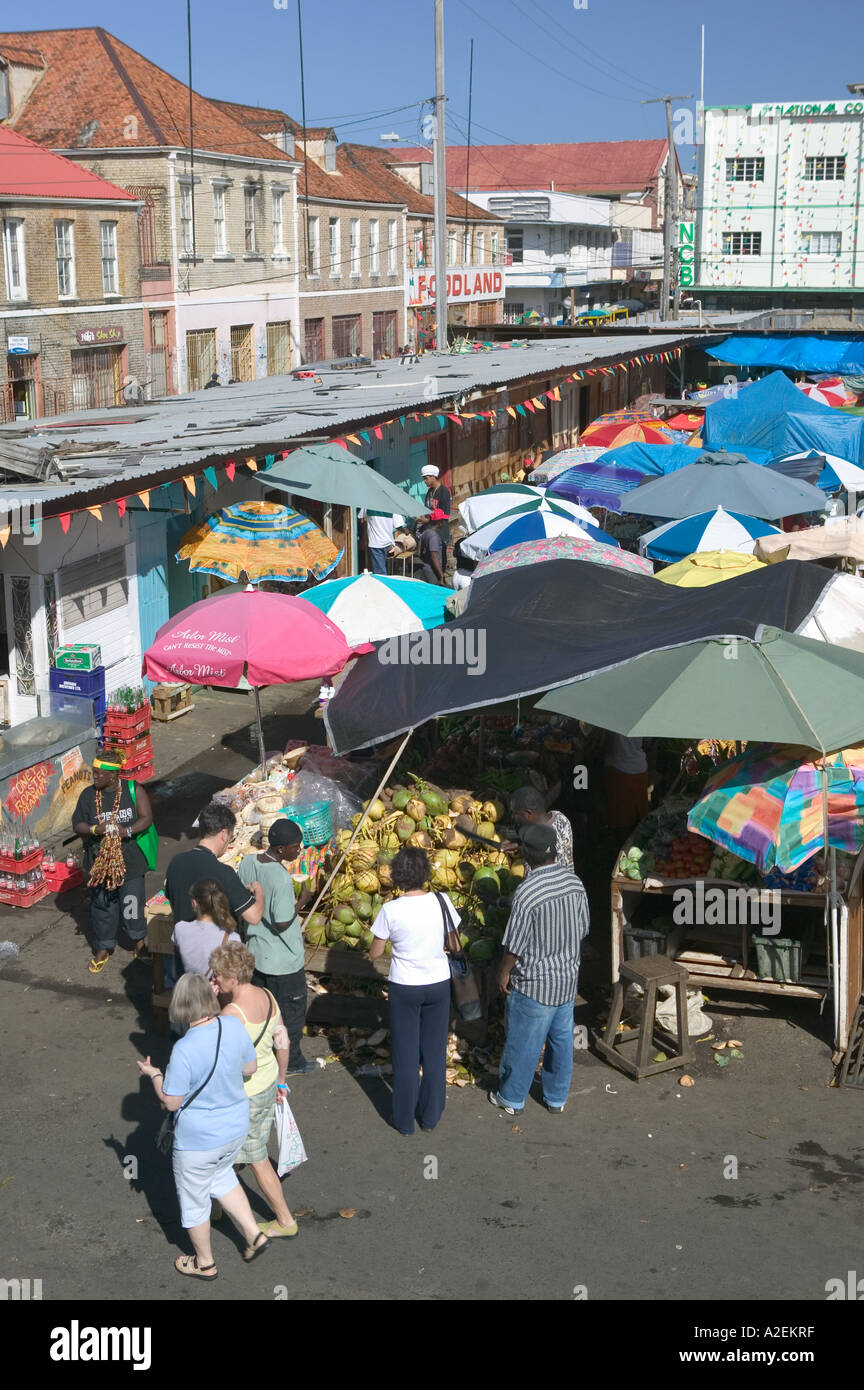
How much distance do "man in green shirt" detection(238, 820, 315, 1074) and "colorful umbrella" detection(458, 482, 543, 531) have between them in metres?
8.52

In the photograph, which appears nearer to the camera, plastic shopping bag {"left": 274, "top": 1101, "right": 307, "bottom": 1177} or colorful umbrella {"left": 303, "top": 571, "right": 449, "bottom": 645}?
plastic shopping bag {"left": 274, "top": 1101, "right": 307, "bottom": 1177}

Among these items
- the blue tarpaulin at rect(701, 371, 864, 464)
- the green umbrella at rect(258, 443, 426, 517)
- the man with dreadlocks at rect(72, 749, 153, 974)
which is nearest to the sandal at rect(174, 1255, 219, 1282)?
the man with dreadlocks at rect(72, 749, 153, 974)

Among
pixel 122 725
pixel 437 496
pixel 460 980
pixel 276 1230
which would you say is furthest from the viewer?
pixel 437 496

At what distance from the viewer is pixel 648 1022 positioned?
24.0 ft

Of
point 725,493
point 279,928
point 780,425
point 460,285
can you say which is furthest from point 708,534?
point 460,285

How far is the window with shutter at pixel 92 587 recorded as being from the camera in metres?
12.3

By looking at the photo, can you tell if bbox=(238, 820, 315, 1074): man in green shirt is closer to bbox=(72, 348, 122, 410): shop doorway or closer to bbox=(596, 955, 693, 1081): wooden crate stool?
bbox=(596, 955, 693, 1081): wooden crate stool

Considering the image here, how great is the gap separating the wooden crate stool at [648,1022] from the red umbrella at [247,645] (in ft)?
10.1

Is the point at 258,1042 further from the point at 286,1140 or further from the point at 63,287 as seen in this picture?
the point at 63,287

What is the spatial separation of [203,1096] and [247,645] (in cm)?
422

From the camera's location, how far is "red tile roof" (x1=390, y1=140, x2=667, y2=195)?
90562mm

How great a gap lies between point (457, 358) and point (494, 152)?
235 feet

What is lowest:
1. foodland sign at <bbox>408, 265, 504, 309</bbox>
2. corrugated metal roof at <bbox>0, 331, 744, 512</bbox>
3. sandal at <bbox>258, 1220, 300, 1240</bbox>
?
sandal at <bbox>258, 1220, 300, 1240</bbox>

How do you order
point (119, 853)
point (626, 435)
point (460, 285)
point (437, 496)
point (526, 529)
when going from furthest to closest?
point (460, 285), point (626, 435), point (437, 496), point (526, 529), point (119, 853)
